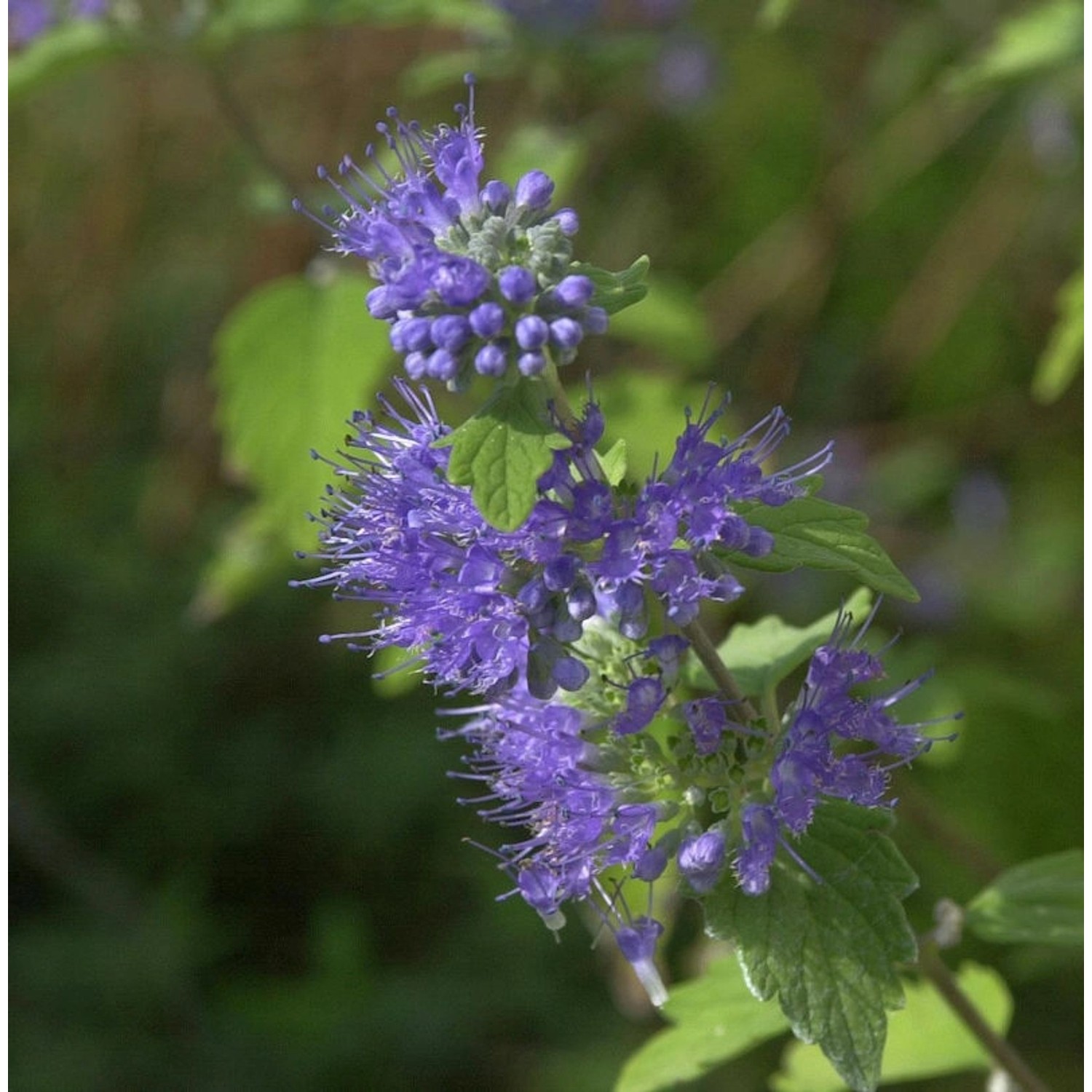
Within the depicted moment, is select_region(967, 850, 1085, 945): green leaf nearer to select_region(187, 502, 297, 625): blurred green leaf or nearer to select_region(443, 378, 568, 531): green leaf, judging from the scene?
select_region(443, 378, 568, 531): green leaf

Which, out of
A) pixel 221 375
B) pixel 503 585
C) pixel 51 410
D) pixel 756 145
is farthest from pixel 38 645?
pixel 503 585

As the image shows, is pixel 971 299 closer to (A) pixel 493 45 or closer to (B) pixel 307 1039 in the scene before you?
(A) pixel 493 45

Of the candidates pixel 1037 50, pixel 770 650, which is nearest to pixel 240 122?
pixel 1037 50

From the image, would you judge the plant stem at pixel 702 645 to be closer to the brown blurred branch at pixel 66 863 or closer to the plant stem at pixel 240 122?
the plant stem at pixel 240 122

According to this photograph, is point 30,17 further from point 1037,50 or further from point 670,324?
point 1037,50

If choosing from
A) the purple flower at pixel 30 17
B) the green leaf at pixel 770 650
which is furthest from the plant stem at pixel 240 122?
the green leaf at pixel 770 650
